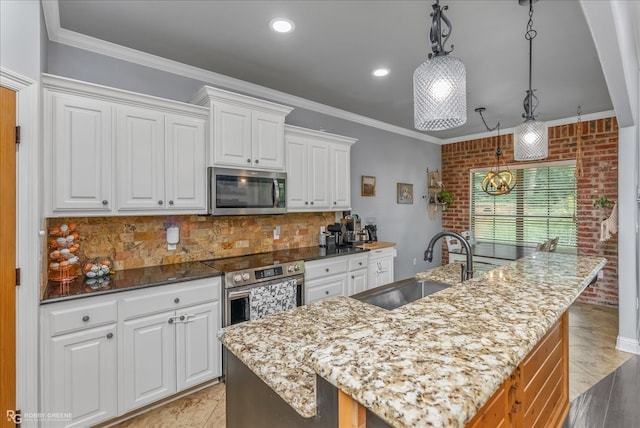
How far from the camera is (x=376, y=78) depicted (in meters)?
3.16

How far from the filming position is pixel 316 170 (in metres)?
3.55

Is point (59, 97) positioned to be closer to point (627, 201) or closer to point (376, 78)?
point (376, 78)

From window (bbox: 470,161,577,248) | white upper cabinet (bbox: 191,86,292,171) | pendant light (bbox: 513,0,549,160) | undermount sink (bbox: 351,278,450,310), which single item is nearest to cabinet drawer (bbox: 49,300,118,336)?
white upper cabinet (bbox: 191,86,292,171)

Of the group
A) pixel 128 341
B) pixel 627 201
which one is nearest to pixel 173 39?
pixel 128 341

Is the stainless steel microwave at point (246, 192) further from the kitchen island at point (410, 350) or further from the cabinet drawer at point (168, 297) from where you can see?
the kitchen island at point (410, 350)

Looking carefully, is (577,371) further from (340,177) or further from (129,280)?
(129,280)

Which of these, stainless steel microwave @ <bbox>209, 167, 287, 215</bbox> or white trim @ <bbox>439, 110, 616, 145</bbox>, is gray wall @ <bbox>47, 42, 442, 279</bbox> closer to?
white trim @ <bbox>439, 110, 616, 145</bbox>

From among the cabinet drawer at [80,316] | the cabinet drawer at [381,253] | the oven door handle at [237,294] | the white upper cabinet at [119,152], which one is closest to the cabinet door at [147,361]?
the cabinet drawer at [80,316]

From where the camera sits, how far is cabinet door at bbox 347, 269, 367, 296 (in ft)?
11.4

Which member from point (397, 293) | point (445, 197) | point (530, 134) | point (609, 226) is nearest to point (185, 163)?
point (397, 293)

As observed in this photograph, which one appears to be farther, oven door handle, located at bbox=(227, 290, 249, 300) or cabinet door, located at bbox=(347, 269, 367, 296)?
cabinet door, located at bbox=(347, 269, 367, 296)

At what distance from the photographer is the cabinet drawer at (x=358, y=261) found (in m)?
3.49

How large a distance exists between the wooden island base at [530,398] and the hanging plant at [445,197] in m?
4.04

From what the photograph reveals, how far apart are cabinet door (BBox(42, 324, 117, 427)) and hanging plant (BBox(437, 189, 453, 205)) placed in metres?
5.34
